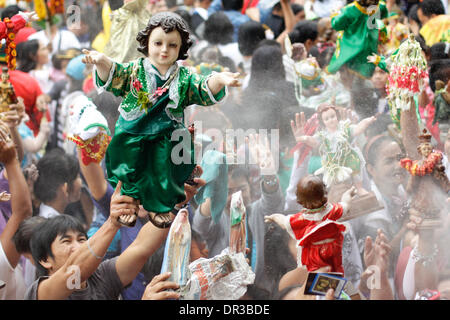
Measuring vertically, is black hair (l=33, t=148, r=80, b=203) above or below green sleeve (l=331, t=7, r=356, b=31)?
below

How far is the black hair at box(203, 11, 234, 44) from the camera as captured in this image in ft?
19.8

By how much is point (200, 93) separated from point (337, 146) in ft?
4.06

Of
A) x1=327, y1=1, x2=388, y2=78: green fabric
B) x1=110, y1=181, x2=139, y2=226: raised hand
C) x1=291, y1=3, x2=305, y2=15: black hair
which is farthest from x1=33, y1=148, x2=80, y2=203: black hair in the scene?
x1=291, y1=3, x2=305, y2=15: black hair

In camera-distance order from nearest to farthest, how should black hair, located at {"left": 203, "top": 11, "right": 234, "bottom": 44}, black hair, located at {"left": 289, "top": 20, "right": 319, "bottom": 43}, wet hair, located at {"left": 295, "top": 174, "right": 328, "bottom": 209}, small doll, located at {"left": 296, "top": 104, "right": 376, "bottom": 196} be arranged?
1. wet hair, located at {"left": 295, "top": 174, "right": 328, "bottom": 209}
2. small doll, located at {"left": 296, "top": 104, "right": 376, "bottom": 196}
3. black hair, located at {"left": 289, "top": 20, "right": 319, "bottom": 43}
4. black hair, located at {"left": 203, "top": 11, "right": 234, "bottom": 44}

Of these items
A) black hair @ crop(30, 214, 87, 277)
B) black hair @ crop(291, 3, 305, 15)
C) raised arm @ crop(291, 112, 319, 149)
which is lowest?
black hair @ crop(30, 214, 87, 277)

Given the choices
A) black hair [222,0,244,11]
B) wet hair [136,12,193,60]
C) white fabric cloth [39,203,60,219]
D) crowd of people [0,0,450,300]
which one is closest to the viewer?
wet hair [136,12,193,60]

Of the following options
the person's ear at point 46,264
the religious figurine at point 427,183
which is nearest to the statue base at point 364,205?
the religious figurine at point 427,183

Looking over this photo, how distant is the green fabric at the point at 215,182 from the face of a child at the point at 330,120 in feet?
2.21

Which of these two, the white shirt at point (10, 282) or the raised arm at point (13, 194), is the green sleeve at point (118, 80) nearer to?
the raised arm at point (13, 194)

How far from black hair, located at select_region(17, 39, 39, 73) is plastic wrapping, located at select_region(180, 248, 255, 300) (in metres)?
2.54

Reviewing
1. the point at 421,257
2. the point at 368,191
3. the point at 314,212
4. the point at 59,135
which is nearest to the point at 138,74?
the point at 314,212

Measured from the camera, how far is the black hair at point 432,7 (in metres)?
5.62

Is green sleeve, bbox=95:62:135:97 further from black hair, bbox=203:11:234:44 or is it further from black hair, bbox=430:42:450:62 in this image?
black hair, bbox=203:11:234:44
